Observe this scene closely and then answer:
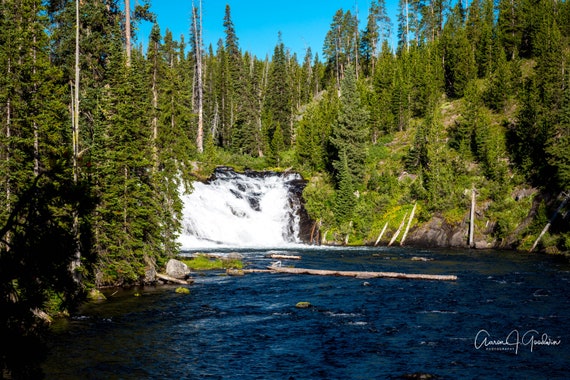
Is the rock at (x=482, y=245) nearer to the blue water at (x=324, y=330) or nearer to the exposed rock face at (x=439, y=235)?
the exposed rock face at (x=439, y=235)

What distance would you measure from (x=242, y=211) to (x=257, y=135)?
29.1m

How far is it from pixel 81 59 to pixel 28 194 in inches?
A: 1178

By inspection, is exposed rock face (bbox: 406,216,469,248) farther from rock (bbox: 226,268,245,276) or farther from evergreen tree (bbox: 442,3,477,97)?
evergreen tree (bbox: 442,3,477,97)

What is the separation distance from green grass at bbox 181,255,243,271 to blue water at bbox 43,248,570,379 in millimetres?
3725

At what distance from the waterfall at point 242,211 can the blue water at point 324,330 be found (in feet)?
61.1

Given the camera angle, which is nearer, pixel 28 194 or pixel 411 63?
pixel 28 194

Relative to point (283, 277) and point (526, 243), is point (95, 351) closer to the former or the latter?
point (283, 277)

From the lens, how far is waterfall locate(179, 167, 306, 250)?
46656 millimetres

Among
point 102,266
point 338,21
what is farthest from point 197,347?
point 338,21

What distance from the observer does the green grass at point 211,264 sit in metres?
32.0

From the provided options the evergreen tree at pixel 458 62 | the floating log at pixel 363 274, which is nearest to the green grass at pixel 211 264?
the floating log at pixel 363 274

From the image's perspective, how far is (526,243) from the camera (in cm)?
4112

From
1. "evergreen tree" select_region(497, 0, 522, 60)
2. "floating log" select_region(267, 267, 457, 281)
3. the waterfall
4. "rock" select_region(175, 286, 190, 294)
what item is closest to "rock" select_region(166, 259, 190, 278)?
"rock" select_region(175, 286, 190, 294)

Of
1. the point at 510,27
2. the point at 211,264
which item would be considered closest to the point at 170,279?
the point at 211,264
